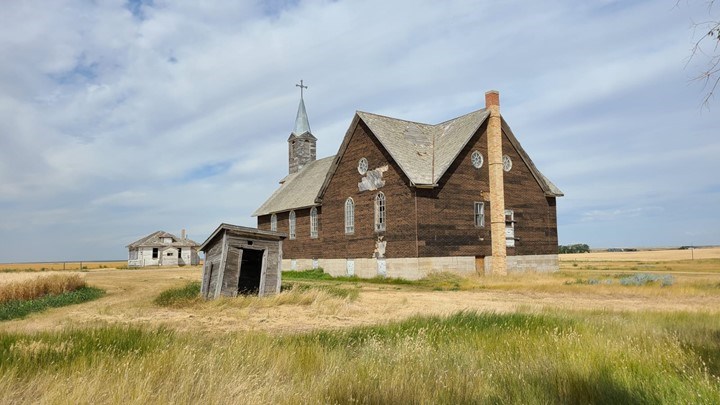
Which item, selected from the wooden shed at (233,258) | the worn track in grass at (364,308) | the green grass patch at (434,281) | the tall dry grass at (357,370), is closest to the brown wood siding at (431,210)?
the green grass patch at (434,281)

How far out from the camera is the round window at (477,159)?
30.4 m

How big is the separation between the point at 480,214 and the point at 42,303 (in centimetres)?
2303

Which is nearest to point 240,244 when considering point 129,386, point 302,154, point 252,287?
point 252,287

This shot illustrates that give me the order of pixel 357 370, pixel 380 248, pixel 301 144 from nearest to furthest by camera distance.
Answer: pixel 357 370 < pixel 380 248 < pixel 301 144

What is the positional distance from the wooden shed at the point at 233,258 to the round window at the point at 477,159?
15.2m

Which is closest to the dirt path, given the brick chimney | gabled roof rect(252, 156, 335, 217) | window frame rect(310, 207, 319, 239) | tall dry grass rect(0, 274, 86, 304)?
tall dry grass rect(0, 274, 86, 304)

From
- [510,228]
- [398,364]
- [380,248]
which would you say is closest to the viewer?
[398,364]

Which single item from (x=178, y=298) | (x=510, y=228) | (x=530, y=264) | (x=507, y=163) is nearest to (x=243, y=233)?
(x=178, y=298)

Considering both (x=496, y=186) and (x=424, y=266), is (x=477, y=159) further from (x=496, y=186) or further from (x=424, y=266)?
(x=424, y=266)

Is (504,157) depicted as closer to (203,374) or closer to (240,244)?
(240,244)

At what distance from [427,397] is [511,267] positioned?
27.4 meters

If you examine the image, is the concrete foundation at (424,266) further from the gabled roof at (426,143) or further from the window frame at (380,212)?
the gabled roof at (426,143)

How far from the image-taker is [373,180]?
101 ft

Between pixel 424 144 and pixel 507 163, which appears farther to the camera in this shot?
pixel 507 163
